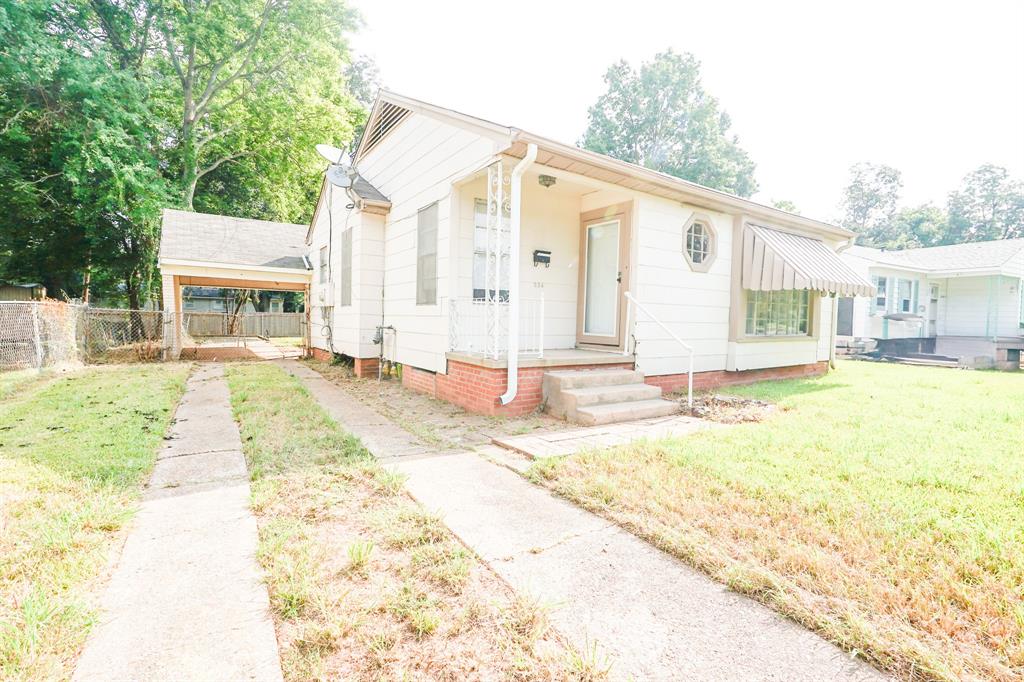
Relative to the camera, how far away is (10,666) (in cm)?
155

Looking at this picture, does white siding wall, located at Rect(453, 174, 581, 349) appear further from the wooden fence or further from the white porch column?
the wooden fence

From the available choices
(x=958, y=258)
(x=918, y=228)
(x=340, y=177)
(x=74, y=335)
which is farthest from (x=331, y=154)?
(x=918, y=228)

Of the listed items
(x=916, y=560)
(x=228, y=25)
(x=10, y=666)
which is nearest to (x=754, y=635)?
(x=916, y=560)

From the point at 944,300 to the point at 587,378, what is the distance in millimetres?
20866

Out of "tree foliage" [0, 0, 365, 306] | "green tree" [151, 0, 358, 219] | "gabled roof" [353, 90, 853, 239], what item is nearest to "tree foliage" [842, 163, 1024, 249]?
"gabled roof" [353, 90, 853, 239]

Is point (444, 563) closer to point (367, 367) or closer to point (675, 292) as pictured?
point (675, 292)

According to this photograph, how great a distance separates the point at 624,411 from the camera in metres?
5.37

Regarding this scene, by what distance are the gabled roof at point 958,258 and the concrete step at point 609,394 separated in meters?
13.9

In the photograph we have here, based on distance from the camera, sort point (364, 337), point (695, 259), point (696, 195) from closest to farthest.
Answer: point (696, 195) → point (695, 259) → point (364, 337)

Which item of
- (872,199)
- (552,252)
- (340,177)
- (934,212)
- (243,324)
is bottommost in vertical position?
(243,324)

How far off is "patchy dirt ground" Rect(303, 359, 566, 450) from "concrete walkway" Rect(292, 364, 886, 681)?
1.48 m

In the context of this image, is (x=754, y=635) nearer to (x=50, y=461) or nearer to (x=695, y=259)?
(x=50, y=461)

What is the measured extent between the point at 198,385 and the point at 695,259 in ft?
28.2

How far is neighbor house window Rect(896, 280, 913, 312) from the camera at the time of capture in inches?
671
